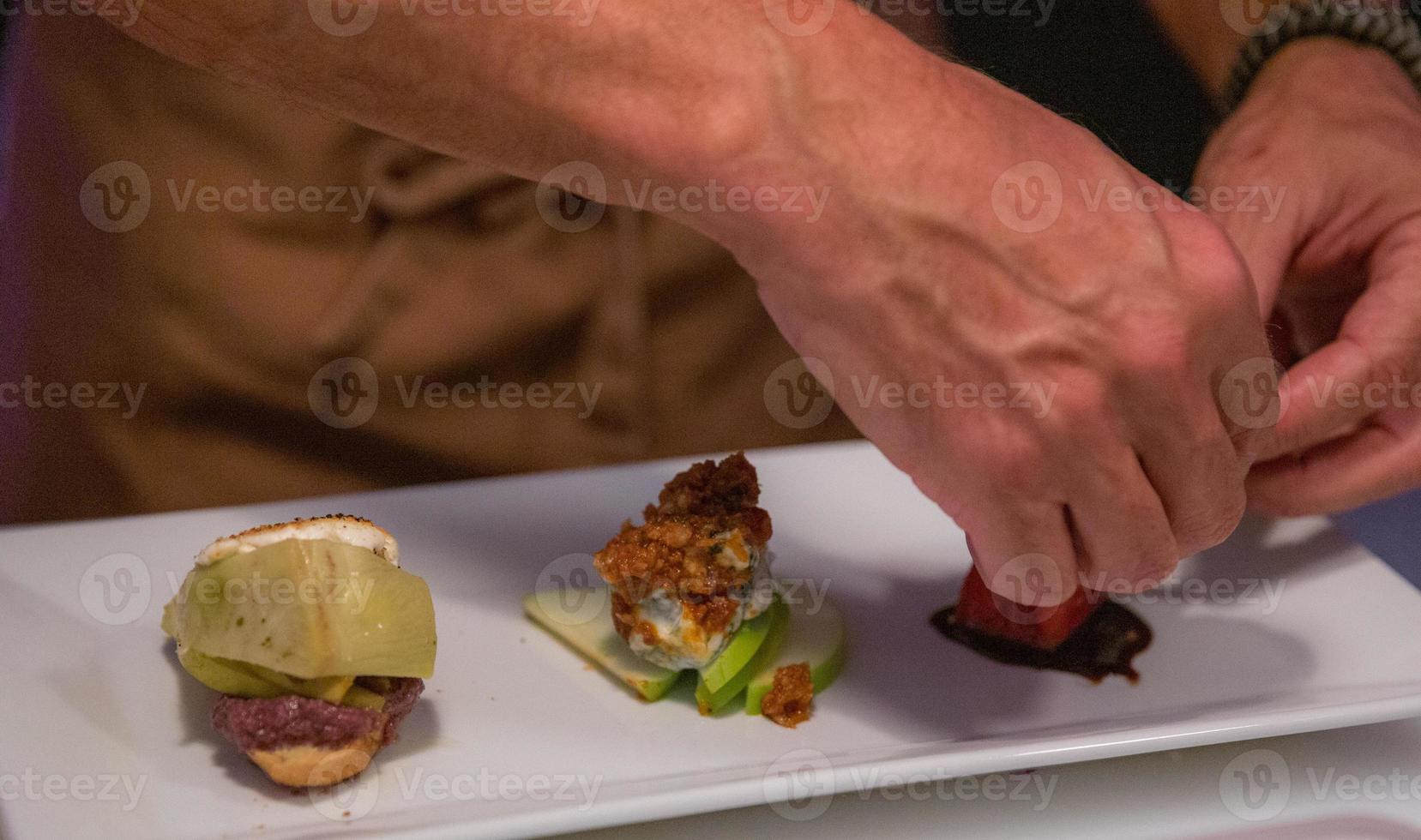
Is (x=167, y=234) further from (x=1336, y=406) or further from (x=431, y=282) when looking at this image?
(x=1336, y=406)

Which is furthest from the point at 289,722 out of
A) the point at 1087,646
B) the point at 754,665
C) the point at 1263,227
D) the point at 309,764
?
the point at 1263,227

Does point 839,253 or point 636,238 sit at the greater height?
point 839,253

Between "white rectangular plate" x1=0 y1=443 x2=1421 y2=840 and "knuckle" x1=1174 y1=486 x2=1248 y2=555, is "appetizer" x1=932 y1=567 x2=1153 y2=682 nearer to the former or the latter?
"white rectangular plate" x1=0 y1=443 x2=1421 y2=840

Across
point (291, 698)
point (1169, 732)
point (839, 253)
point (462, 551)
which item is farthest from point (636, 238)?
point (1169, 732)

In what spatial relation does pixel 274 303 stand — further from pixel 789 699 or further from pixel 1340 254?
pixel 1340 254

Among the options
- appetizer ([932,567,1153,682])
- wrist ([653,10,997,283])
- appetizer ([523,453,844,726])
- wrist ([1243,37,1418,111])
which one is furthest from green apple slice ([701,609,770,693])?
wrist ([1243,37,1418,111])

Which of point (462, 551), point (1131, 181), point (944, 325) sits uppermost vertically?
point (1131, 181)
